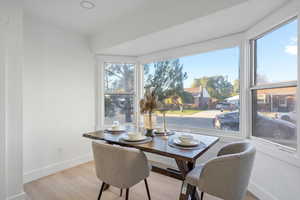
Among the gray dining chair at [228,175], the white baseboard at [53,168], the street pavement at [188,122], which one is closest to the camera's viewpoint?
the gray dining chair at [228,175]

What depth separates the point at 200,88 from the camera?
280 cm

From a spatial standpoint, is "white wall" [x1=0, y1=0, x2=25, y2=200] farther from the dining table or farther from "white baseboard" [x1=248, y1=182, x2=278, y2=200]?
"white baseboard" [x1=248, y1=182, x2=278, y2=200]

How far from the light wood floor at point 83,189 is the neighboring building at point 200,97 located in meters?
1.32

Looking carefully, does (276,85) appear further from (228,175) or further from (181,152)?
(181,152)

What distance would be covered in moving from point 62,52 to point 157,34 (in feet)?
5.68

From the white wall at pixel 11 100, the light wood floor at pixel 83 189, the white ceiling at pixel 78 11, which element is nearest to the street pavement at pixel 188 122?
the light wood floor at pixel 83 189

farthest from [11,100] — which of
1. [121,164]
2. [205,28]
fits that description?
[205,28]

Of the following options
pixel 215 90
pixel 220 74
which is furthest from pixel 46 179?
pixel 220 74

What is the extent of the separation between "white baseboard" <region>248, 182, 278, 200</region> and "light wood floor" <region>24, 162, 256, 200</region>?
0.25 feet

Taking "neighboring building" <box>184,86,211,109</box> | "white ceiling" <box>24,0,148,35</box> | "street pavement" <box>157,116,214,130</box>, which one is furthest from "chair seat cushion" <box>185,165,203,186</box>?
"white ceiling" <box>24,0,148,35</box>

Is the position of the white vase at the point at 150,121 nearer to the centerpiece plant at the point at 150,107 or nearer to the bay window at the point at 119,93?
the centerpiece plant at the point at 150,107

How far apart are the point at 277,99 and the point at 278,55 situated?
0.53m

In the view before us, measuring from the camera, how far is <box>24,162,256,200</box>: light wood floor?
6.65 ft

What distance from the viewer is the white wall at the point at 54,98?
243 centimetres
